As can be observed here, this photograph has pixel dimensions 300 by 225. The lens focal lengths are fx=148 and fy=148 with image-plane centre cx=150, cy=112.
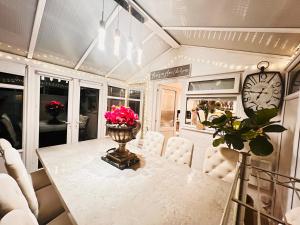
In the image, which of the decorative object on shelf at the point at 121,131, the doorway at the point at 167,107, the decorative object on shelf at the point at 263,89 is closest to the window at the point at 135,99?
the doorway at the point at 167,107

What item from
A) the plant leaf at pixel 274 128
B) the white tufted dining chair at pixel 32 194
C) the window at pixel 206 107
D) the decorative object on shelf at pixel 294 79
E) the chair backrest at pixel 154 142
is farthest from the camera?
the window at pixel 206 107

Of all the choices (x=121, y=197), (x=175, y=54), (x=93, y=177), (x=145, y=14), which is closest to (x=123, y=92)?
(x=175, y=54)

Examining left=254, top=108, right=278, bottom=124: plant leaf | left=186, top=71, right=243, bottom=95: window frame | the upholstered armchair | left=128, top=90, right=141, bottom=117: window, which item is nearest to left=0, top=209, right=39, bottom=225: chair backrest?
the upholstered armchair

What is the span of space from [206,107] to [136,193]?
2.37m

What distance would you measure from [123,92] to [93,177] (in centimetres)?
347

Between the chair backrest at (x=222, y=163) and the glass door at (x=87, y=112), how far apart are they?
9.77ft

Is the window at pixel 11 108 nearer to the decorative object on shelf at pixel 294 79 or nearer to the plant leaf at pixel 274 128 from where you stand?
the plant leaf at pixel 274 128

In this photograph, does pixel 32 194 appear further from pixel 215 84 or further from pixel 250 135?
pixel 215 84

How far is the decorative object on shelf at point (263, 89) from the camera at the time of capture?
2.07m

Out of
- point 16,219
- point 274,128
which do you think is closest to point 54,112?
point 16,219

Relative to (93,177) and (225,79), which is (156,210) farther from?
(225,79)

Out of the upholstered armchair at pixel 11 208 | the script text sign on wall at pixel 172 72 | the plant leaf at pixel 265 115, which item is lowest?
the upholstered armchair at pixel 11 208

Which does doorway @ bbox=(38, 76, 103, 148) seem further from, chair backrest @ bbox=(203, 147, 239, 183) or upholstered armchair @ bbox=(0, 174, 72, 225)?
chair backrest @ bbox=(203, 147, 239, 183)

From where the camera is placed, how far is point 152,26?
2467 mm
